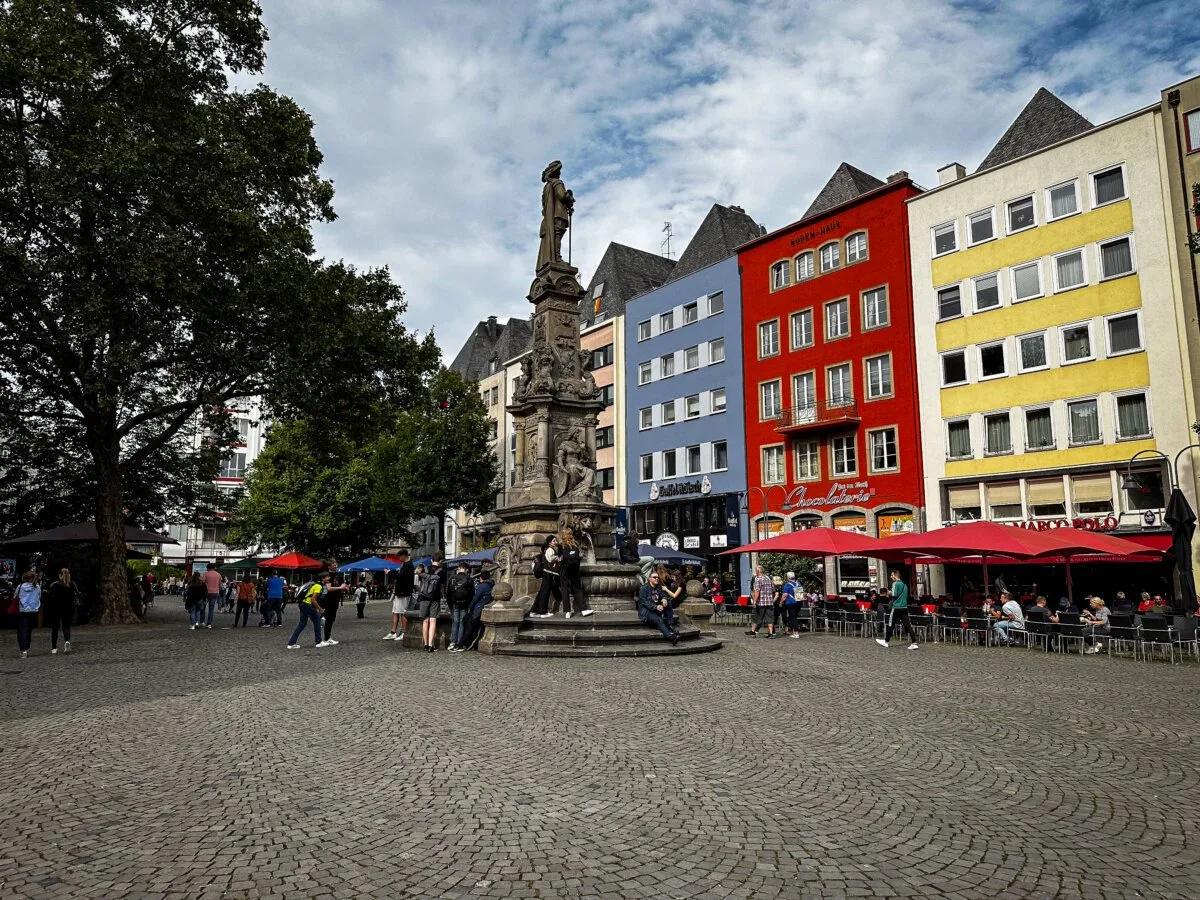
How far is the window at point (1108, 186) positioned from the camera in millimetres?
28203

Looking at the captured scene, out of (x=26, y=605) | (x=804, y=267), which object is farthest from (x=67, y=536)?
(x=804, y=267)

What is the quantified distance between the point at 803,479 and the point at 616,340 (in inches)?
644


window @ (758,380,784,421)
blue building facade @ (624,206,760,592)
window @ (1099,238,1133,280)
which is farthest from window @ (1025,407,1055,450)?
blue building facade @ (624,206,760,592)

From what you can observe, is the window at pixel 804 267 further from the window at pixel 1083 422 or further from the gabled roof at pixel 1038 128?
the window at pixel 1083 422

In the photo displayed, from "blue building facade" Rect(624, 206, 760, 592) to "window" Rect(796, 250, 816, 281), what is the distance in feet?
11.5

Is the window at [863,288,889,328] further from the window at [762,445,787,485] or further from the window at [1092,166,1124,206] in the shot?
the window at [1092,166,1124,206]

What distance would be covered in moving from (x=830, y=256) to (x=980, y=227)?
272 inches

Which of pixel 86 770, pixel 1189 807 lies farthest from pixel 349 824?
pixel 1189 807

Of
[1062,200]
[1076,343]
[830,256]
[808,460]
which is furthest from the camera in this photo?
[830,256]

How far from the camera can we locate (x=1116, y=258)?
A: 2823 cm

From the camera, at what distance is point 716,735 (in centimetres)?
774

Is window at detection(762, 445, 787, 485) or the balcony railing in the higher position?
the balcony railing

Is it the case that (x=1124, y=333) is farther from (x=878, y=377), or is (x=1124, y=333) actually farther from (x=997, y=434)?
(x=878, y=377)

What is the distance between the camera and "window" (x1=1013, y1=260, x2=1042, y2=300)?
30266 mm
